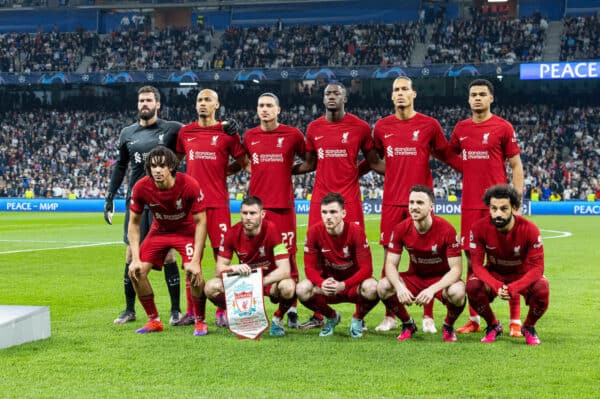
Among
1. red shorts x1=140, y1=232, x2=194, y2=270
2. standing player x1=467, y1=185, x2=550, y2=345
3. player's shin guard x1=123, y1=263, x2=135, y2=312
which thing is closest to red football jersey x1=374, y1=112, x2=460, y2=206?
standing player x1=467, y1=185, x2=550, y2=345

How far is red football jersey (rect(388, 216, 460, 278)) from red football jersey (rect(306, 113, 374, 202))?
0.91 m

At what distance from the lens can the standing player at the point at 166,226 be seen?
8.05 meters

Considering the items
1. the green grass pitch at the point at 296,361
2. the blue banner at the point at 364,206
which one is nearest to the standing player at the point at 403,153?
the green grass pitch at the point at 296,361

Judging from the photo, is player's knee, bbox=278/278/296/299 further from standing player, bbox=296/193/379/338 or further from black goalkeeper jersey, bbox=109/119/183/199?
black goalkeeper jersey, bbox=109/119/183/199

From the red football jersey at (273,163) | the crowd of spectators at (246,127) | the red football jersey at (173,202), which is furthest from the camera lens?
the crowd of spectators at (246,127)

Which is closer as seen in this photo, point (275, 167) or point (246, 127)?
point (275, 167)

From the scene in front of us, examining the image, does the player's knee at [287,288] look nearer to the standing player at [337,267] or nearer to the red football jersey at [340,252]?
the standing player at [337,267]

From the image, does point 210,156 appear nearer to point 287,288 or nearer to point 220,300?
point 220,300

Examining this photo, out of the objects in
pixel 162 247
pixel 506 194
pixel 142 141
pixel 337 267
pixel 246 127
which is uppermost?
pixel 246 127

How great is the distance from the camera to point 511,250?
300 inches

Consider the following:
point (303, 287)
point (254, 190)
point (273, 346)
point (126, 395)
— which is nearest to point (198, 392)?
point (126, 395)

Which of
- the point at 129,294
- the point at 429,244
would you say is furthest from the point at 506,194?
the point at 129,294

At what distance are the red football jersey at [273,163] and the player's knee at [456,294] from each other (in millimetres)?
2002

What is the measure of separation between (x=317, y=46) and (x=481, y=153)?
4014 centimetres
